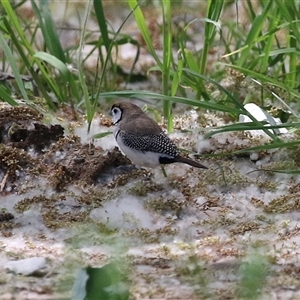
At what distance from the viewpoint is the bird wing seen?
3459mm

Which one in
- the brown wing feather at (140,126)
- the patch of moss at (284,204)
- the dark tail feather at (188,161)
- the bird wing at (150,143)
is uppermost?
the brown wing feather at (140,126)

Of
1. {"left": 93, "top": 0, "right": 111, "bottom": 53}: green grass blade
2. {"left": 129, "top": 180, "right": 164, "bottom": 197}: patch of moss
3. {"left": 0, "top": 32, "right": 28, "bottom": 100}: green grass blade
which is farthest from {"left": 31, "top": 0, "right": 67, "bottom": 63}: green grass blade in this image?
{"left": 129, "top": 180, "right": 164, "bottom": 197}: patch of moss

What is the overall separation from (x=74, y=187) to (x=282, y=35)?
310 cm

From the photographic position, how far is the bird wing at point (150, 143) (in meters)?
3.46

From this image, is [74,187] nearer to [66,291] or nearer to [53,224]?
[53,224]

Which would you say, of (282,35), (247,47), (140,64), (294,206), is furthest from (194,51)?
(294,206)

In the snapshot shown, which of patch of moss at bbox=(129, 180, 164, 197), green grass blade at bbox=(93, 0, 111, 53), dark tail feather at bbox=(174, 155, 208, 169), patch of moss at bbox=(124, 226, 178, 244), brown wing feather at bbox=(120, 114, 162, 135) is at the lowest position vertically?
patch of moss at bbox=(124, 226, 178, 244)

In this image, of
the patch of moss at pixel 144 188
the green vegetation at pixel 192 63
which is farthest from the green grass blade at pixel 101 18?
the patch of moss at pixel 144 188

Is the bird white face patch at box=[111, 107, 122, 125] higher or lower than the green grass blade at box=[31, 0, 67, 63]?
lower

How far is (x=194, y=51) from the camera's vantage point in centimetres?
558

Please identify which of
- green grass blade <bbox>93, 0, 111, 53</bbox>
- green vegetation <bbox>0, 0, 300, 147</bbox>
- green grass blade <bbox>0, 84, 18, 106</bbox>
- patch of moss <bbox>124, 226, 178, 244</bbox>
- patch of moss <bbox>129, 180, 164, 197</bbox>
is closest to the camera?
patch of moss <bbox>124, 226, 178, 244</bbox>

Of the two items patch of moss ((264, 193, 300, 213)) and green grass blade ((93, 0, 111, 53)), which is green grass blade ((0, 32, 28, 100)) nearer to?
green grass blade ((93, 0, 111, 53))

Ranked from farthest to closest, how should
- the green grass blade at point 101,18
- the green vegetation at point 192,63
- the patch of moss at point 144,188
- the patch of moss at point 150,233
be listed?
the green grass blade at point 101,18
the green vegetation at point 192,63
the patch of moss at point 144,188
the patch of moss at point 150,233

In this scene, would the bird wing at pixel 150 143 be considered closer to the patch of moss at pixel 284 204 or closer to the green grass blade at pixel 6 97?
the patch of moss at pixel 284 204
